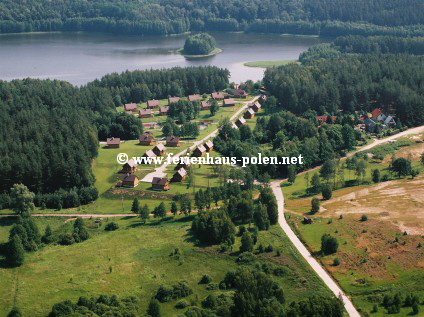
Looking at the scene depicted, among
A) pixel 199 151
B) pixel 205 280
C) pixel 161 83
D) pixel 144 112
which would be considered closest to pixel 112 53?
pixel 161 83

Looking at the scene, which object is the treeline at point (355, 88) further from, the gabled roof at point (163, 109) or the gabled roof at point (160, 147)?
the gabled roof at point (160, 147)

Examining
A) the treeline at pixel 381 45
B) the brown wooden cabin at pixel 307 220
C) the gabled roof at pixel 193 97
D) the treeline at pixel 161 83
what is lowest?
the brown wooden cabin at pixel 307 220

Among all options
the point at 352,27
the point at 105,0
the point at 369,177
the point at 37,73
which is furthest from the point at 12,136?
the point at 105,0

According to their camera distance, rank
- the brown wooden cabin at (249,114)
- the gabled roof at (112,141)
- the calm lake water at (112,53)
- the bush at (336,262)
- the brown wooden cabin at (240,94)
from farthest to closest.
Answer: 1. the calm lake water at (112,53)
2. the brown wooden cabin at (240,94)
3. the brown wooden cabin at (249,114)
4. the gabled roof at (112,141)
5. the bush at (336,262)

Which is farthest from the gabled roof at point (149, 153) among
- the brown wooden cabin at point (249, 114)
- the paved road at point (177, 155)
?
the brown wooden cabin at point (249, 114)

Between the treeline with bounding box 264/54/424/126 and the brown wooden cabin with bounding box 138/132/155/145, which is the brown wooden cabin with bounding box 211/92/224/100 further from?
the brown wooden cabin with bounding box 138/132/155/145

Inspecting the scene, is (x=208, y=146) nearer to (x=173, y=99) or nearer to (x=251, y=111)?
(x=251, y=111)
